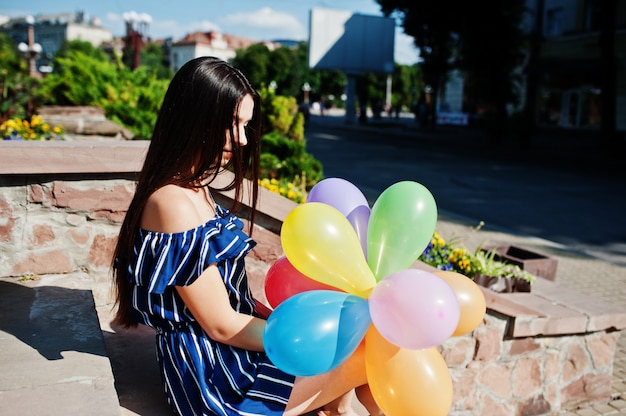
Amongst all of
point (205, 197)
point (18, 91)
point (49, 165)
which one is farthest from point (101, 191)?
point (18, 91)

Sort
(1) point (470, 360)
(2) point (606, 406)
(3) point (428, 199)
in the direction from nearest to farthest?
(3) point (428, 199) < (1) point (470, 360) < (2) point (606, 406)

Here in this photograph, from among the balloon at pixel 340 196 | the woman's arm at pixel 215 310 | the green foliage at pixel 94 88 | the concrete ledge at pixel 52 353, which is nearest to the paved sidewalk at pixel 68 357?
the concrete ledge at pixel 52 353

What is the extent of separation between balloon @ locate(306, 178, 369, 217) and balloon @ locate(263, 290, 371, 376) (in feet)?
1.86

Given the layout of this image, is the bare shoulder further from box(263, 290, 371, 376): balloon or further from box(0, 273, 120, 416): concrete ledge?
box(0, 273, 120, 416): concrete ledge

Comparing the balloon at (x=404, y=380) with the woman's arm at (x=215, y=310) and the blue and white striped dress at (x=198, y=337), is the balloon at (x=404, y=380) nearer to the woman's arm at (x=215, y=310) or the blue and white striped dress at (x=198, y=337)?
the blue and white striped dress at (x=198, y=337)

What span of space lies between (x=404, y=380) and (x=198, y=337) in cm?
64

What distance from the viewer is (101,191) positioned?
3.20 metres

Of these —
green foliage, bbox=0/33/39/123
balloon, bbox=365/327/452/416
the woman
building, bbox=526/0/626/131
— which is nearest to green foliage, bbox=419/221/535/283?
balloon, bbox=365/327/452/416

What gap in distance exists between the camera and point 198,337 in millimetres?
1930

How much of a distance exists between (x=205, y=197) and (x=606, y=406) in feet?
9.86

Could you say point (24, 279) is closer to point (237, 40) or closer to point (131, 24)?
point (131, 24)

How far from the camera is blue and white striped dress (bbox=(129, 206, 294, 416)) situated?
1.83 meters

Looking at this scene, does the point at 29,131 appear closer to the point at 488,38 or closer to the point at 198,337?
the point at 198,337

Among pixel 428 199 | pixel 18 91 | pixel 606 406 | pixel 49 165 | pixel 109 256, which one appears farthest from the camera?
pixel 18 91
